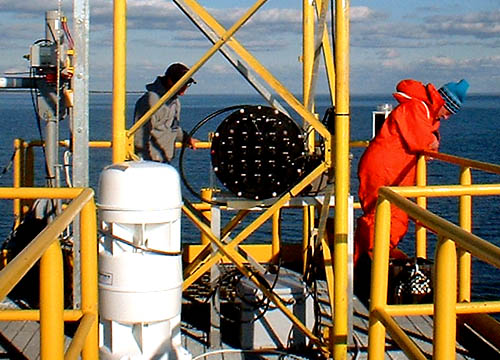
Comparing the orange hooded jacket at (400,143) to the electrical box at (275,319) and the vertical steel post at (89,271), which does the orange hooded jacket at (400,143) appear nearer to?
the electrical box at (275,319)

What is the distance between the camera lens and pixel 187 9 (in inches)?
211

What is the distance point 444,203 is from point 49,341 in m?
18.6

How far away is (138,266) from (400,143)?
3387mm

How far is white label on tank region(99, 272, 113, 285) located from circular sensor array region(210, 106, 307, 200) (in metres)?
1.48

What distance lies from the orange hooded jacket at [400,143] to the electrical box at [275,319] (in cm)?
159

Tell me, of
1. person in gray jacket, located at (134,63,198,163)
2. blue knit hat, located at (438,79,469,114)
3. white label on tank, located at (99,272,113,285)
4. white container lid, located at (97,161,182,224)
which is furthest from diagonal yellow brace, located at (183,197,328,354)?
blue knit hat, located at (438,79,469,114)

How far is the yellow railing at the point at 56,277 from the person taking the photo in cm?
246

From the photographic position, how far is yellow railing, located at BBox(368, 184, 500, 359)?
2.91 meters

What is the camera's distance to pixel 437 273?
9.96 feet

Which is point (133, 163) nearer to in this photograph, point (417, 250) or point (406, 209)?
point (406, 209)

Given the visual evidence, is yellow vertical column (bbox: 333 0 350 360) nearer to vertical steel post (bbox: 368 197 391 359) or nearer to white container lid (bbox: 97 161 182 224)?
white container lid (bbox: 97 161 182 224)

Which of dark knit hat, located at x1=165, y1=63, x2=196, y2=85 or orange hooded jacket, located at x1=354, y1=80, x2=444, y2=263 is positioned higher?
dark knit hat, located at x1=165, y1=63, x2=196, y2=85

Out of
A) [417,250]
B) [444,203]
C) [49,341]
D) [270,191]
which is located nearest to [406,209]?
[49,341]

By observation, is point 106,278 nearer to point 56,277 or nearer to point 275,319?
point 275,319
